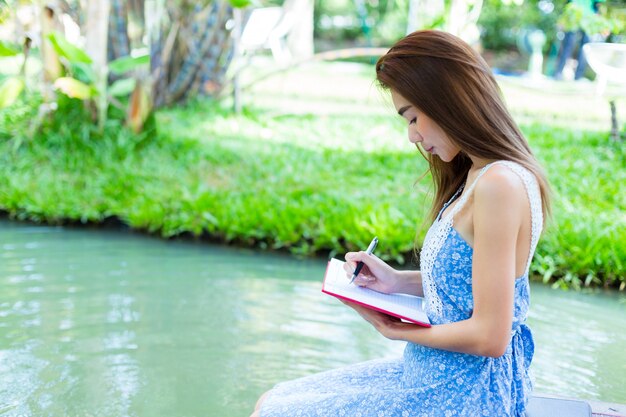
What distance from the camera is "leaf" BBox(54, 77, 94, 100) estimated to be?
224 inches

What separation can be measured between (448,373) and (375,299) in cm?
21

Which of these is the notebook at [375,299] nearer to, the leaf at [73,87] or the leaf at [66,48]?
the leaf at [66,48]

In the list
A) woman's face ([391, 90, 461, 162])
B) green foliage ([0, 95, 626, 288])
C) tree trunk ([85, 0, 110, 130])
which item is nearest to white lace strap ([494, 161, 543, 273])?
woman's face ([391, 90, 461, 162])

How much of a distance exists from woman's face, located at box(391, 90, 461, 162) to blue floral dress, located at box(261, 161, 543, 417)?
0.33ft

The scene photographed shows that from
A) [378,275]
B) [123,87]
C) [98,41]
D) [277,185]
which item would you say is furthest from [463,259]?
[98,41]

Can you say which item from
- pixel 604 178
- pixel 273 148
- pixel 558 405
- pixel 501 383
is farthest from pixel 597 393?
pixel 273 148

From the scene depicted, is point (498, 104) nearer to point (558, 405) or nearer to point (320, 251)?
point (558, 405)

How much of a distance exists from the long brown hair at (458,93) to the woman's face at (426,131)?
23 mm

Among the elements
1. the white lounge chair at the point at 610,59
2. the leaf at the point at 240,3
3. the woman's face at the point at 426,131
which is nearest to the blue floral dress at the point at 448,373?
the woman's face at the point at 426,131

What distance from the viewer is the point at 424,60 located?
164 cm

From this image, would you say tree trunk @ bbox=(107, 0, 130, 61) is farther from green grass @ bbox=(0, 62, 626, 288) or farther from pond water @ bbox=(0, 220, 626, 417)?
pond water @ bbox=(0, 220, 626, 417)

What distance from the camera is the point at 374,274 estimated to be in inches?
76.8

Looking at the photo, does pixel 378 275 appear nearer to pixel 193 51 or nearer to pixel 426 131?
pixel 426 131

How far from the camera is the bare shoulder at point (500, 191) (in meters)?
1.58
